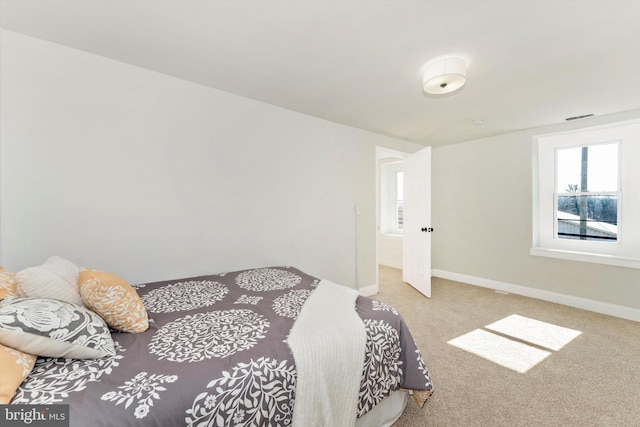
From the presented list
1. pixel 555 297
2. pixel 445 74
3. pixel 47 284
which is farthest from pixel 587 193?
pixel 47 284

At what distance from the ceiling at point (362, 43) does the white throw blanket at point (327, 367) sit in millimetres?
1744

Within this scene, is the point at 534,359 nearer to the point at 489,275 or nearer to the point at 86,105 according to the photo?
the point at 489,275

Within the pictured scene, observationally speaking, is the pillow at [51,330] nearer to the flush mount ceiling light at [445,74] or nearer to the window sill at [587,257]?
the flush mount ceiling light at [445,74]

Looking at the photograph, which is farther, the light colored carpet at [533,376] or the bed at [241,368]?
the light colored carpet at [533,376]

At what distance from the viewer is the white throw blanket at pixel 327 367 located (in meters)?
1.14

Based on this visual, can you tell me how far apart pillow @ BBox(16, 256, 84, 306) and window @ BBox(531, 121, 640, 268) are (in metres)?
4.85

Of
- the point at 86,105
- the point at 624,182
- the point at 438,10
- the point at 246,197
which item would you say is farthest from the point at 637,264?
the point at 86,105

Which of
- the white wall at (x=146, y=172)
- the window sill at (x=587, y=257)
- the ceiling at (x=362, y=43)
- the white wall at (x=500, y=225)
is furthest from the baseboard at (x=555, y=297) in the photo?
the white wall at (x=146, y=172)

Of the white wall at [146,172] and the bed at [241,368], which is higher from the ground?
the white wall at [146,172]

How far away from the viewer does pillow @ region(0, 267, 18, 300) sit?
3.78ft

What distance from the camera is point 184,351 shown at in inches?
44.5

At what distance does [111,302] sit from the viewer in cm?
125

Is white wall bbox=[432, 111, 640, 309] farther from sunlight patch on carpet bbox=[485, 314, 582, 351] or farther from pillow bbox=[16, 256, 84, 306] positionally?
pillow bbox=[16, 256, 84, 306]

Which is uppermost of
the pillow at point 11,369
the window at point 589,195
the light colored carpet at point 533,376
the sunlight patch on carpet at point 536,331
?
the window at point 589,195
